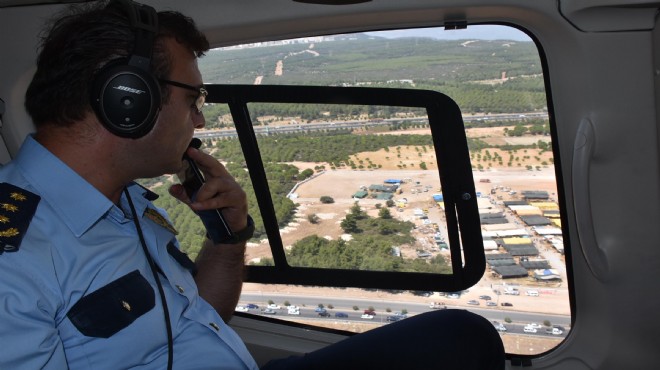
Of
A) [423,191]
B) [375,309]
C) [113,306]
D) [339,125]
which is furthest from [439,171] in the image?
[113,306]

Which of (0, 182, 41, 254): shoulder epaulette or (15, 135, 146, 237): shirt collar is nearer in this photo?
(0, 182, 41, 254): shoulder epaulette

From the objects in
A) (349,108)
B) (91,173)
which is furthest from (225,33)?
(91,173)

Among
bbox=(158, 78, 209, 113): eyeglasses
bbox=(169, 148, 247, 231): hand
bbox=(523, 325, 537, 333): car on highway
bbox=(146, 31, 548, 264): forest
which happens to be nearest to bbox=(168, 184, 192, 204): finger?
bbox=(169, 148, 247, 231): hand

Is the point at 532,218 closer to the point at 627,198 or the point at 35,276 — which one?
the point at 627,198

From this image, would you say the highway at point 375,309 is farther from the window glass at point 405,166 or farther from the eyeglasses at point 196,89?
the eyeglasses at point 196,89

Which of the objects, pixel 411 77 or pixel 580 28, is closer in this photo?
pixel 580 28

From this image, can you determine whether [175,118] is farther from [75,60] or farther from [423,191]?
[423,191]

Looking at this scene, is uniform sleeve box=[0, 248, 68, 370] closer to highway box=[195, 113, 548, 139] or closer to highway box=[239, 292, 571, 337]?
highway box=[195, 113, 548, 139]
